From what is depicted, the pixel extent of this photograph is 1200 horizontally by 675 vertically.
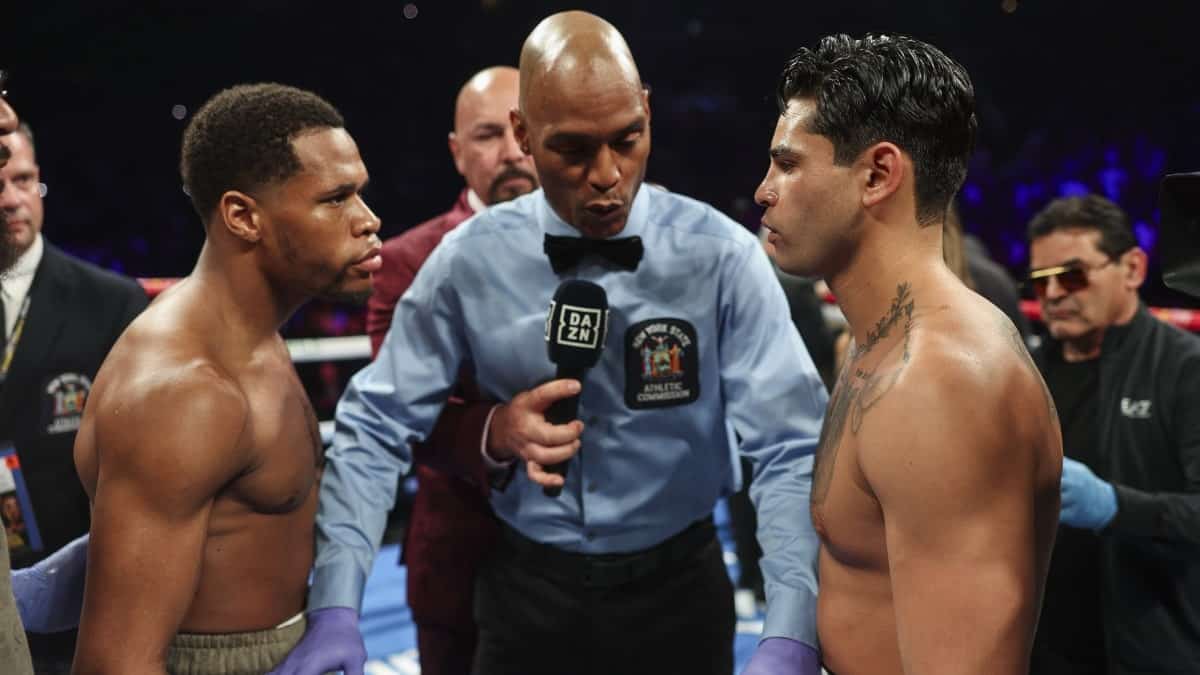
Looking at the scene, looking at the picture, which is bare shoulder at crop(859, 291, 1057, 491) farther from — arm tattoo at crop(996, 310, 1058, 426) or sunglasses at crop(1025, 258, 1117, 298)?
sunglasses at crop(1025, 258, 1117, 298)

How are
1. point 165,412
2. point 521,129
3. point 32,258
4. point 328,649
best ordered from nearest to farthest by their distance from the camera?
point 165,412 → point 328,649 → point 521,129 → point 32,258

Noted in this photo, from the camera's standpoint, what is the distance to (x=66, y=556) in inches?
58.2

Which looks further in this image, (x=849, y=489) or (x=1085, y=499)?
(x=1085, y=499)

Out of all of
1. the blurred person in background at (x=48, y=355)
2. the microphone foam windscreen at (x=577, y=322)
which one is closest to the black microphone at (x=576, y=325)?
the microphone foam windscreen at (x=577, y=322)

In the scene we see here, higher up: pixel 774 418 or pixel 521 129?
pixel 521 129

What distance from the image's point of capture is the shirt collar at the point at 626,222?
171cm

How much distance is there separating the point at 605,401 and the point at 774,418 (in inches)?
10.5

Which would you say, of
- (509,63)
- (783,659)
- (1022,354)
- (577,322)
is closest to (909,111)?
(1022,354)

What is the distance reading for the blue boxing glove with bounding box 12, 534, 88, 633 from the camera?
1469 millimetres

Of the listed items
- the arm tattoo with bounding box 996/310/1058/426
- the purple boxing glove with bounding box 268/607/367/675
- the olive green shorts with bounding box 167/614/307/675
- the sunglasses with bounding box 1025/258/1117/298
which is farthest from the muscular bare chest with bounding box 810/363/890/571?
the sunglasses with bounding box 1025/258/1117/298

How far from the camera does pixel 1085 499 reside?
1.94 metres

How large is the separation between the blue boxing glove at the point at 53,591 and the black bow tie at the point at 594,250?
79 cm

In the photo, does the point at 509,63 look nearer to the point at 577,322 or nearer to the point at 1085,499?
the point at 1085,499

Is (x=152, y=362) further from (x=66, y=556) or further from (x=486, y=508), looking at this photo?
(x=486, y=508)
